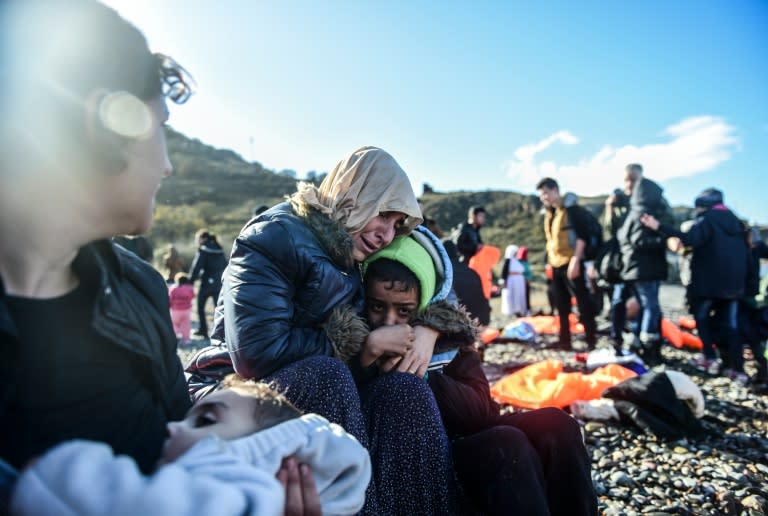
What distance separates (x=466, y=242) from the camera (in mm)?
8031

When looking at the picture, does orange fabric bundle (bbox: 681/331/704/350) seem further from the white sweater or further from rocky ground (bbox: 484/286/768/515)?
the white sweater

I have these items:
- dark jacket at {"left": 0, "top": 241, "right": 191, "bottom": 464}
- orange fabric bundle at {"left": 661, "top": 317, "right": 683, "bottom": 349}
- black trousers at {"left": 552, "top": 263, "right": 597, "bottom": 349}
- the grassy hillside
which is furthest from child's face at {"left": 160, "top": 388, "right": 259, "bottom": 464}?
the grassy hillside

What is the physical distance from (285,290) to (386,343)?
0.54 m

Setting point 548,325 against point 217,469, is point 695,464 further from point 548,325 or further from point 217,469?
point 548,325

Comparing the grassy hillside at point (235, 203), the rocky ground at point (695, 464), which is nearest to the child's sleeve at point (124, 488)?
the rocky ground at point (695, 464)

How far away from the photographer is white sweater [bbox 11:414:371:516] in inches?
30.9

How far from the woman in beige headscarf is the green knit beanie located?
0.06m

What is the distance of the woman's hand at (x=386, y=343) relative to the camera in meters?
2.10

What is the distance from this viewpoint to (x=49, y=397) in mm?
1045

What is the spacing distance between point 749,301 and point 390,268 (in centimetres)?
675

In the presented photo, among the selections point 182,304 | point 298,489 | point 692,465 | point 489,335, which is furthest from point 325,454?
point 182,304

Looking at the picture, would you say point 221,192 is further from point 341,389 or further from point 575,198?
point 341,389

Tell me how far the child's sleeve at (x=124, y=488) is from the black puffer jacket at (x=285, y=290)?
0.91 m

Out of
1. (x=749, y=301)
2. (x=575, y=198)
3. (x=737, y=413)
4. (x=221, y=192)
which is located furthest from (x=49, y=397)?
(x=221, y=192)
